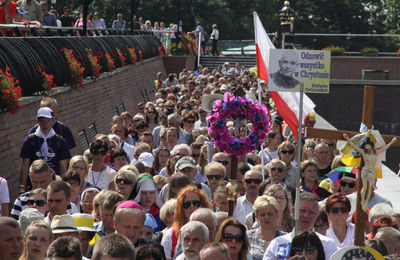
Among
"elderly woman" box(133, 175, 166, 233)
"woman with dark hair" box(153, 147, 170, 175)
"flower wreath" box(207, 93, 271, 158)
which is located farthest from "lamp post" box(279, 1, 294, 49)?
"elderly woman" box(133, 175, 166, 233)

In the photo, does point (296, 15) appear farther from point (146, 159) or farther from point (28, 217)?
point (28, 217)

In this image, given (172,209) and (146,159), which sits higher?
(172,209)

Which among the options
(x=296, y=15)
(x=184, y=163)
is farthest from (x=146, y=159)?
(x=296, y=15)

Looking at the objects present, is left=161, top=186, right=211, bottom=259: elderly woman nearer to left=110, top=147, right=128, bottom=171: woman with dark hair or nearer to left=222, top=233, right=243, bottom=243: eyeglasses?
left=222, top=233, right=243, bottom=243: eyeglasses

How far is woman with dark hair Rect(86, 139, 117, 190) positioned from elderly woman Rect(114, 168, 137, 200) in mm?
1439

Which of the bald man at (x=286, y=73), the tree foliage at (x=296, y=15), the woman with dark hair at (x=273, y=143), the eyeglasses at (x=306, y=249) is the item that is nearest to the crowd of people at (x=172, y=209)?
the eyeglasses at (x=306, y=249)

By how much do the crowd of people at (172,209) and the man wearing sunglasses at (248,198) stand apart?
1 centimetres

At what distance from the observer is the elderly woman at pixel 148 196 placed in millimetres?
9680

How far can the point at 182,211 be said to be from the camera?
27.6 feet

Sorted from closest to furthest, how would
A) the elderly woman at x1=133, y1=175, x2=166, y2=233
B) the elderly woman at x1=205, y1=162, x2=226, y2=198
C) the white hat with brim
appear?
the elderly woman at x1=133, y1=175, x2=166, y2=233
the elderly woman at x1=205, y1=162, x2=226, y2=198
the white hat with brim

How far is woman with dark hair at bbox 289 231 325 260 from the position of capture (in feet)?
23.2

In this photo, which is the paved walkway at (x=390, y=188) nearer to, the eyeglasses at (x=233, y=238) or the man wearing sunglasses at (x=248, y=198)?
the man wearing sunglasses at (x=248, y=198)

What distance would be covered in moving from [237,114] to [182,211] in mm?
3251

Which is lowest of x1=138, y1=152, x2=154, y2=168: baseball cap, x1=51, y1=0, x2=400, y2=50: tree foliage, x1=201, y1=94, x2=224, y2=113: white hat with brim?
x1=51, y1=0, x2=400, y2=50: tree foliage
